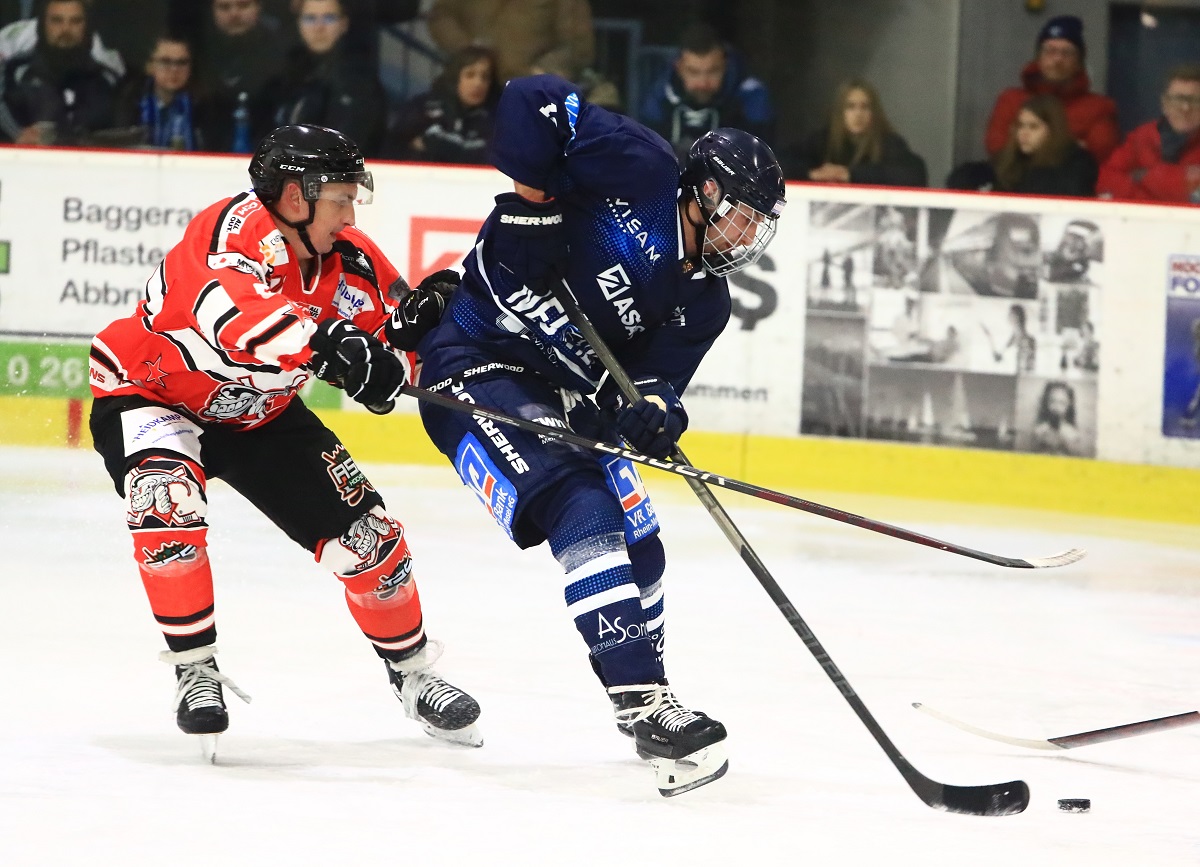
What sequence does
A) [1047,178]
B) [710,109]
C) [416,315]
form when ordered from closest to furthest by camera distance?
1. [416,315]
2. [1047,178]
3. [710,109]

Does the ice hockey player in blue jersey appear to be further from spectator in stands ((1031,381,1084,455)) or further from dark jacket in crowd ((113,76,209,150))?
dark jacket in crowd ((113,76,209,150))

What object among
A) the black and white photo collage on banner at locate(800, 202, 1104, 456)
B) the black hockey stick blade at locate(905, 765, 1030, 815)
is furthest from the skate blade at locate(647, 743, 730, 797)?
the black and white photo collage on banner at locate(800, 202, 1104, 456)

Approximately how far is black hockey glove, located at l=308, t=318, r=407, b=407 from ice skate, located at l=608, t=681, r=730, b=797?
63 cm

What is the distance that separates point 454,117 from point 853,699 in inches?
176

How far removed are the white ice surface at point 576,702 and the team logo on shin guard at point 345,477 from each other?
1.44 feet

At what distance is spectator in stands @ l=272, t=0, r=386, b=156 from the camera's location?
7.02 meters

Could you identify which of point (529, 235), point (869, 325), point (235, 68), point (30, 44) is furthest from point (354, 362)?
point (30, 44)

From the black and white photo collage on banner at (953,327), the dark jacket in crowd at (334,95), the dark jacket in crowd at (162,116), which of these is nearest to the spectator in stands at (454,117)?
the dark jacket in crowd at (334,95)

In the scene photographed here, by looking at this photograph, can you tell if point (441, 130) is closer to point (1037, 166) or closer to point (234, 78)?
point (234, 78)

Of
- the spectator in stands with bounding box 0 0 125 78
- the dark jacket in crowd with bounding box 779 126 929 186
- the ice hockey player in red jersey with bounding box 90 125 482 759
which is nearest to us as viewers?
the ice hockey player in red jersey with bounding box 90 125 482 759

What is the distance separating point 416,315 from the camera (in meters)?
3.34

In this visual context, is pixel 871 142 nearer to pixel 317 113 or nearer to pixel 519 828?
pixel 317 113

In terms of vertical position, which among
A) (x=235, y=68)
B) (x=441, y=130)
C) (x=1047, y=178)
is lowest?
(x=1047, y=178)

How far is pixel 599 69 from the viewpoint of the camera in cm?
722
